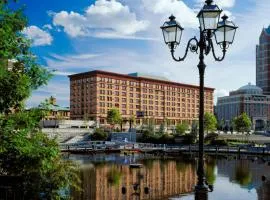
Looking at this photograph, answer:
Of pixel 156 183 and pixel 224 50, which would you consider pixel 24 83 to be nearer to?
pixel 224 50

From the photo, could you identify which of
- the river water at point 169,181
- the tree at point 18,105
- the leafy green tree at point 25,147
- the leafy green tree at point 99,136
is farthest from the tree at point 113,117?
the tree at point 18,105

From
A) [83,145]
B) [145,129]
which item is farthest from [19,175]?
[145,129]

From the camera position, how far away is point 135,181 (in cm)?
6481

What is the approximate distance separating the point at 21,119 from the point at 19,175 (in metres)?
5.38

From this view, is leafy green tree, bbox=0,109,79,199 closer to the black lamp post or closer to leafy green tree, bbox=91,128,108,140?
the black lamp post

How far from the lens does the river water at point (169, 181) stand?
2039 inches

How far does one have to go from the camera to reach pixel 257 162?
94.9 metres

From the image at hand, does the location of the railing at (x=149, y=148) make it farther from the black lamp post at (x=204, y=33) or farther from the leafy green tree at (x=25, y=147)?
the black lamp post at (x=204, y=33)

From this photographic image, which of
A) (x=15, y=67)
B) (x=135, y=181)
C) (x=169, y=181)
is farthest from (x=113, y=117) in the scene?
(x=15, y=67)

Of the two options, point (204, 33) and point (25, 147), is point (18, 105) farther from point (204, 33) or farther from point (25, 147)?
point (204, 33)

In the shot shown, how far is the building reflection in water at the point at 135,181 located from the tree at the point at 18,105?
3118 cm

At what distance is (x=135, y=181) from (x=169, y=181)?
533 cm

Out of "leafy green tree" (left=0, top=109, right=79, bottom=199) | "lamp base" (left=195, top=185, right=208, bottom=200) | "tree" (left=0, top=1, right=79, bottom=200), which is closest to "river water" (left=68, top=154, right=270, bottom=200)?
"leafy green tree" (left=0, top=109, right=79, bottom=199)

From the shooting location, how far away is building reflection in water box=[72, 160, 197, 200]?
52.3 m
